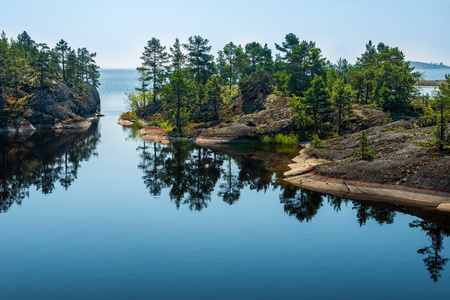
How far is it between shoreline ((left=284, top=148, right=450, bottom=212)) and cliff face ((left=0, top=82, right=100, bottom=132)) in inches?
2899

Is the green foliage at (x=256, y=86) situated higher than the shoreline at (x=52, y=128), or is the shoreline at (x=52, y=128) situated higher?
the green foliage at (x=256, y=86)

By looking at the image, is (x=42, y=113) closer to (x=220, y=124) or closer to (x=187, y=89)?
(x=187, y=89)

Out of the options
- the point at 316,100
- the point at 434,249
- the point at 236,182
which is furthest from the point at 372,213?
the point at 316,100

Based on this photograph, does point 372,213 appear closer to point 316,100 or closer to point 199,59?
point 316,100

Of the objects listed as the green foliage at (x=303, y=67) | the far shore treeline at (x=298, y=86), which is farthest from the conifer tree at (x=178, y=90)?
the green foliage at (x=303, y=67)

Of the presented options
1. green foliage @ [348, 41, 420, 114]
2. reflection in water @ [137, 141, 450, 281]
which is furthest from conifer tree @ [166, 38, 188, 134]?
green foliage @ [348, 41, 420, 114]

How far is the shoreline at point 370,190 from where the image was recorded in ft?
111

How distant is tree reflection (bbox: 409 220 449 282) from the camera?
22625 millimetres

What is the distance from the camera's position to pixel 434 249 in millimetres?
25422

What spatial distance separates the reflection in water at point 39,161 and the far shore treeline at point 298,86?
22.9 m

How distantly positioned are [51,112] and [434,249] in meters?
97.4

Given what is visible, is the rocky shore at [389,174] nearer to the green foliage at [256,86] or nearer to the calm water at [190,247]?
the calm water at [190,247]

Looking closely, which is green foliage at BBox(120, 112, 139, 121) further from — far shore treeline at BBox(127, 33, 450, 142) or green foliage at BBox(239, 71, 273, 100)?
green foliage at BBox(239, 71, 273, 100)

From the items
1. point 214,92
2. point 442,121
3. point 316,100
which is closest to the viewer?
point 442,121
